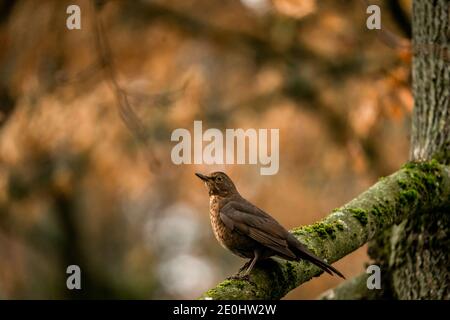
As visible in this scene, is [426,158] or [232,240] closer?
[232,240]

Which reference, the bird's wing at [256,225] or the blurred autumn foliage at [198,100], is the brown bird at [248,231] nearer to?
the bird's wing at [256,225]

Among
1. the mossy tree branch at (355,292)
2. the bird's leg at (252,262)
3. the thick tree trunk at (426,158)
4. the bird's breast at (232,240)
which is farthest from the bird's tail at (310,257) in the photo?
the mossy tree branch at (355,292)

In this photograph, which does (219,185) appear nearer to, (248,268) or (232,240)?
(232,240)

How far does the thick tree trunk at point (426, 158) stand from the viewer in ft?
17.7

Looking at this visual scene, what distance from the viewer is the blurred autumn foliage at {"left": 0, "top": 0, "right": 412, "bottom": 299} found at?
932 cm

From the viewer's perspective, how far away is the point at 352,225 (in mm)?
4660

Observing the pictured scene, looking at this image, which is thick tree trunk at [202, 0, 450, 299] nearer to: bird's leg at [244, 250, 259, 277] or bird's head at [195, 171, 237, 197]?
bird's leg at [244, 250, 259, 277]

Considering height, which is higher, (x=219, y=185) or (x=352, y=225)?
(x=219, y=185)

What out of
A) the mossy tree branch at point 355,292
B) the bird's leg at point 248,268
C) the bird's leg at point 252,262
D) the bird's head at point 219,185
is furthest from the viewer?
the mossy tree branch at point 355,292

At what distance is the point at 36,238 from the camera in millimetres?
14234

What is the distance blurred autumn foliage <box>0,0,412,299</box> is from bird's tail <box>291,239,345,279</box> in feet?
12.7

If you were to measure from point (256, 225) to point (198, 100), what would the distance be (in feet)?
18.0

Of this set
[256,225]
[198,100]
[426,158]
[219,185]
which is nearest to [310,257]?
[256,225]
